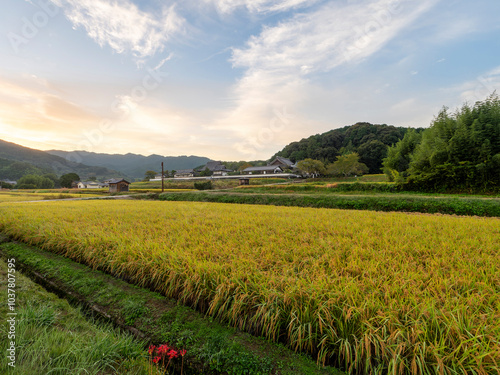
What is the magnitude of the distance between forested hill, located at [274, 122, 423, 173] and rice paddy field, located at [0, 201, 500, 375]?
51591 mm

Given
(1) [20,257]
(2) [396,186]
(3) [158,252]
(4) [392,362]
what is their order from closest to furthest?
(4) [392,362] → (3) [158,252] → (1) [20,257] → (2) [396,186]

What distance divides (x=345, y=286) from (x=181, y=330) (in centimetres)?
193

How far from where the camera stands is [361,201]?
12.5m

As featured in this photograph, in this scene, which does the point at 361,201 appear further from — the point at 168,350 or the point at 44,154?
the point at 44,154

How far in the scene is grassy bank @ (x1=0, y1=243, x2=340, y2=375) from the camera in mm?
1836

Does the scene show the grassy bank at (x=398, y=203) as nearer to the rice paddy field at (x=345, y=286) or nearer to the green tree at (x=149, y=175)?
the rice paddy field at (x=345, y=286)

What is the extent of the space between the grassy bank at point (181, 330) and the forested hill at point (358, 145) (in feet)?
178

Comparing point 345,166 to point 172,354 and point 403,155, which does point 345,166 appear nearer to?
point 403,155

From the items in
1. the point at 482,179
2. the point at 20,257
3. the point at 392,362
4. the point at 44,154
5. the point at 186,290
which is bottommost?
the point at 20,257

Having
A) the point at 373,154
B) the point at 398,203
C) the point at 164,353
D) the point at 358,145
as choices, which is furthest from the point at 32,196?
the point at 358,145

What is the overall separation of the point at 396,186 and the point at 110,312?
21.9 metres

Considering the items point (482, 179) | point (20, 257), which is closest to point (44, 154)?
point (20, 257)

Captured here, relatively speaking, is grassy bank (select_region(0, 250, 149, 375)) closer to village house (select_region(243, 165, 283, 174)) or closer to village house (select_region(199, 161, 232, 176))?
village house (select_region(243, 165, 283, 174))

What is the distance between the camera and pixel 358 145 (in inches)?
2319
